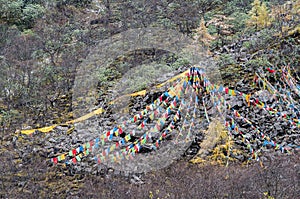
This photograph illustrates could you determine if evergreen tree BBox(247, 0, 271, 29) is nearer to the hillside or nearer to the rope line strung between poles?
the hillside

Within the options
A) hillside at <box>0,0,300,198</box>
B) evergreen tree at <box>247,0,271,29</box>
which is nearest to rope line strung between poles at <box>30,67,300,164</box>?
hillside at <box>0,0,300,198</box>

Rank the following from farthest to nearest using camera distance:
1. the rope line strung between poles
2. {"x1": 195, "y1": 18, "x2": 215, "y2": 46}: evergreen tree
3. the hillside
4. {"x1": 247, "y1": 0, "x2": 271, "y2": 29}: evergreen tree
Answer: {"x1": 247, "y1": 0, "x2": 271, "y2": 29}: evergreen tree
{"x1": 195, "y1": 18, "x2": 215, "y2": 46}: evergreen tree
the rope line strung between poles
the hillside

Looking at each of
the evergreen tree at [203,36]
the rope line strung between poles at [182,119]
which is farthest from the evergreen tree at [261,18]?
the rope line strung between poles at [182,119]

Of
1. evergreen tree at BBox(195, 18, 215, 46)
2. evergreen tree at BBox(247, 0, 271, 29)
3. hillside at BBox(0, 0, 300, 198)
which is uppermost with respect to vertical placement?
evergreen tree at BBox(247, 0, 271, 29)

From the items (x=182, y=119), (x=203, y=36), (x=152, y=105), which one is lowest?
(x=182, y=119)

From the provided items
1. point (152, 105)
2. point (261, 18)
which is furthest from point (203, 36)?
point (152, 105)

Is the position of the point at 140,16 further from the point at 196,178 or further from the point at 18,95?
the point at 196,178

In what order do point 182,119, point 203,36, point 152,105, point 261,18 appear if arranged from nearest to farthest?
point 152,105 < point 182,119 < point 203,36 < point 261,18

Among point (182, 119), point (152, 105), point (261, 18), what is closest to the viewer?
point (152, 105)

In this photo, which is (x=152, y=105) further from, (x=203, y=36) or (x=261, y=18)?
(x=261, y=18)

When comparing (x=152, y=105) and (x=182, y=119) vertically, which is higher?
(x=152, y=105)

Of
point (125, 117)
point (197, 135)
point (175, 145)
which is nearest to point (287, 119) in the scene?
point (197, 135)
